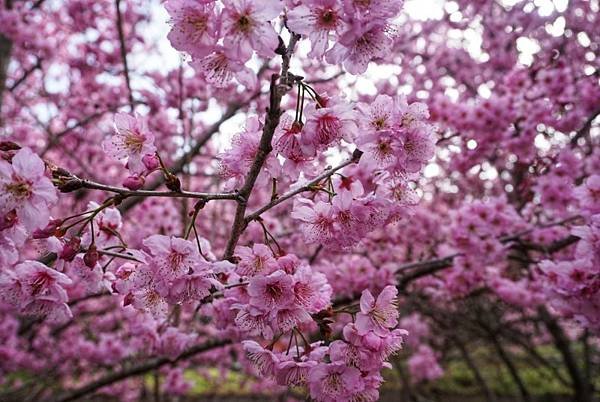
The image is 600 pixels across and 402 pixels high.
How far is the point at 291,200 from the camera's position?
3.47 m

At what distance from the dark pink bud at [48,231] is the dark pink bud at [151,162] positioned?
0.31 metres

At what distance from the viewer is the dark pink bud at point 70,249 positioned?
1413 millimetres

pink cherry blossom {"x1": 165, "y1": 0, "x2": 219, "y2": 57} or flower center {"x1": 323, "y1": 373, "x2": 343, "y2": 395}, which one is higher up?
pink cherry blossom {"x1": 165, "y1": 0, "x2": 219, "y2": 57}

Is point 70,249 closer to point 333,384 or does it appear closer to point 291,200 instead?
point 333,384

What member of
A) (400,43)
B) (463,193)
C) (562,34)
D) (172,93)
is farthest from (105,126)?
(562,34)

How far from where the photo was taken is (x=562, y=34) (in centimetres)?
531

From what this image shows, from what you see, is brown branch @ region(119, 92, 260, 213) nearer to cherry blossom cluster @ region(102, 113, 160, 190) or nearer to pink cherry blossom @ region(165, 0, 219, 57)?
cherry blossom cluster @ region(102, 113, 160, 190)

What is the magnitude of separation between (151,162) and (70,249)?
36cm

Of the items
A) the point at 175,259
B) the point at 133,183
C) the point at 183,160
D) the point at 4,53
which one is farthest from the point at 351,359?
the point at 4,53

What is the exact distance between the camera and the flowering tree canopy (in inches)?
52.6

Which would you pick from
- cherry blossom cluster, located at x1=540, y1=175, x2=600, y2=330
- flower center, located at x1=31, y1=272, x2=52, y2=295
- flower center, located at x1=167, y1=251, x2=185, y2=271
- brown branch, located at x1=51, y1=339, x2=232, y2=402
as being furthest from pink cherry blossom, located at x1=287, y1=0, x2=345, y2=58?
brown branch, located at x1=51, y1=339, x2=232, y2=402

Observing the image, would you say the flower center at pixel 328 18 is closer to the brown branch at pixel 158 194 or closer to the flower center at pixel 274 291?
the brown branch at pixel 158 194

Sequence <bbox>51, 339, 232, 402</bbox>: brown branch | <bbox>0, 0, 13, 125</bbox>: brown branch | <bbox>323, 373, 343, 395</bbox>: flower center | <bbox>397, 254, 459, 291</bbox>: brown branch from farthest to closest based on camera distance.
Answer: <bbox>0, 0, 13, 125</bbox>: brown branch
<bbox>397, 254, 459, 291</bbox>: brown branch
<bbox>51, 339, 232, 402</bbox>: brown branch
<bbox>323, 373, 343, 395</bbox>: flower center

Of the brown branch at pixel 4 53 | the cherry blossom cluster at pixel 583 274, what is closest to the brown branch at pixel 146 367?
the cherry blossom cluster at pixel 583 274
